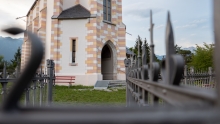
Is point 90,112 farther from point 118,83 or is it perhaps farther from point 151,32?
point 118,83

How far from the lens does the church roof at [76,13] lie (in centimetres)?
1457

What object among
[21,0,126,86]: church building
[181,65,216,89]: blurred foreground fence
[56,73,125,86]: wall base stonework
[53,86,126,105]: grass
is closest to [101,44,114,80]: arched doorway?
[21,0,126,86]: church building

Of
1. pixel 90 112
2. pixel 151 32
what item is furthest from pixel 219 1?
pixel 151 32

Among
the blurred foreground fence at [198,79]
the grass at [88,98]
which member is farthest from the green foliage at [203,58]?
the grass at [88,98]

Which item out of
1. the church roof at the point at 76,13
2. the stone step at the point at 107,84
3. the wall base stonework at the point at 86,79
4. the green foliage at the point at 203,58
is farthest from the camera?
the green foliage at the point at 203,58

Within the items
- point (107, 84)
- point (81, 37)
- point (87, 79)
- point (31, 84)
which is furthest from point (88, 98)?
point (81, 37)

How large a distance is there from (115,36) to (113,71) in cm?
312

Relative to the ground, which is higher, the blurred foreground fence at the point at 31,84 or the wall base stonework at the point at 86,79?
the blurred foreground fence at the point at 31,84

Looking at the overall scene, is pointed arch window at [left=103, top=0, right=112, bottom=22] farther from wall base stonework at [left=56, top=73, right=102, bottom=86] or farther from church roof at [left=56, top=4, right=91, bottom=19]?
wall base stonework at [left=56, top=73, right=102, bottom=86]

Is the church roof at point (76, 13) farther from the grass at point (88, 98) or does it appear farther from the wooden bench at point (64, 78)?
the grass at point (88, 98)

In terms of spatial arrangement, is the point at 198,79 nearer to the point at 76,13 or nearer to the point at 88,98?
the point at 88,98

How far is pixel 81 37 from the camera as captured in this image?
47.8 ft

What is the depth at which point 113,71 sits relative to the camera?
15773 mm

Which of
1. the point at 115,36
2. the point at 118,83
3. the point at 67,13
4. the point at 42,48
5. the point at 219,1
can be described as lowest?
the point at 118,83
